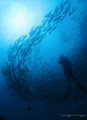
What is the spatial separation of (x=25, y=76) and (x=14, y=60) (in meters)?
3.87

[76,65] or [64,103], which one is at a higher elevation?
[76,65]

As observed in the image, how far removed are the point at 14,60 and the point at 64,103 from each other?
9476 mm

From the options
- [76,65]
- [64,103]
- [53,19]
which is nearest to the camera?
[53,19]

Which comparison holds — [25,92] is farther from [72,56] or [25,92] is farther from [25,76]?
[72,56]

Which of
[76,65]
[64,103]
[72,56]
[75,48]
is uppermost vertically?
[75,48]

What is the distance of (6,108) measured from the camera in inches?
720

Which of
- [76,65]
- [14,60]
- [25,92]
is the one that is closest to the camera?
[14,60]

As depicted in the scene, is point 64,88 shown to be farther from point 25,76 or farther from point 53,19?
point 53,19

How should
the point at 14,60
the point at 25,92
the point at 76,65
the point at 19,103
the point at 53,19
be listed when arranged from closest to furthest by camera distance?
1. the point at 53,19
2. the point at 14,60
3. the point at 76,65
4. the point at 25,92
5. the point at 19,103

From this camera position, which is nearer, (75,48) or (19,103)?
(75,48)

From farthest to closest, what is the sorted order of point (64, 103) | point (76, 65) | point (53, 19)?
point (76, 65), point (64, 103), point (53, 19)

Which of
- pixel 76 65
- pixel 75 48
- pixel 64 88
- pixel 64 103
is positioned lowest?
pixel 64 103

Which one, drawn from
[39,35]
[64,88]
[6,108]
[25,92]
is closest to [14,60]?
[39,35]

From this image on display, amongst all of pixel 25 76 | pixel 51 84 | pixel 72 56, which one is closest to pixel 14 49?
pixel 25 76
